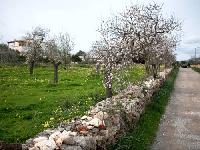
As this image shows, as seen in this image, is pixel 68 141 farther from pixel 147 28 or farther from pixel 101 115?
pixel 147 28

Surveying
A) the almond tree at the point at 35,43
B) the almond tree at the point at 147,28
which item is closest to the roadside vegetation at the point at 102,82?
the almond tree at the point at 147,28

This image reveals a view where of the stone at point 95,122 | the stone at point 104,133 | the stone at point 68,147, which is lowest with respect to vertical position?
the stone at point 104,133

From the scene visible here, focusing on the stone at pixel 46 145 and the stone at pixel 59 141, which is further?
the stone at pixel 59 141

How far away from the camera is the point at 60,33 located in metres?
87.8

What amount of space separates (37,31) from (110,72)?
201 ft

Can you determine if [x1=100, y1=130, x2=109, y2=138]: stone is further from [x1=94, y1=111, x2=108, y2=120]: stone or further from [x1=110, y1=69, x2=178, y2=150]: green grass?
[x1=94, y1=111, x2=108, y2=120]: stone

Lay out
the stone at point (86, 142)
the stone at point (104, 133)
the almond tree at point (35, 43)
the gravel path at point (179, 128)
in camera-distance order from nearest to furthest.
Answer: the stone at point (86, 142), the stone at point (104, 133), the gravel path at point (179, 128), the almond tree at point (35, 43)

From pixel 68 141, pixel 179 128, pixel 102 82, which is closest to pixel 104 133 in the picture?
pixel 68 141

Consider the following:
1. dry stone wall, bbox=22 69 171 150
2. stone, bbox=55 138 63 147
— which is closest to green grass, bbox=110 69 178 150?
dry stone wall, bbox=22 69 171 150

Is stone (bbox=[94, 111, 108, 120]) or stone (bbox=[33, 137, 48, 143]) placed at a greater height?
stone (bbox=[94, 111, 108, 120])

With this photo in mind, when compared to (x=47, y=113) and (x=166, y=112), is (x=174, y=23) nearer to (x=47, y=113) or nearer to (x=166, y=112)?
(x=166, y=112)

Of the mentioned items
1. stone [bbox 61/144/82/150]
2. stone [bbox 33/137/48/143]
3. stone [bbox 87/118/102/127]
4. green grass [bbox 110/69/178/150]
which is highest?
stone [bbox 87/118/102/127]

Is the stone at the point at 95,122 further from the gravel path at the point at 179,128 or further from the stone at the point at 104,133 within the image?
the gravel path at the point at 179,128

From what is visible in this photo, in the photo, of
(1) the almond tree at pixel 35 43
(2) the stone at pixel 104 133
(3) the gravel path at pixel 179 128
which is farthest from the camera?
(1) the almond tree at pixel 35 43
